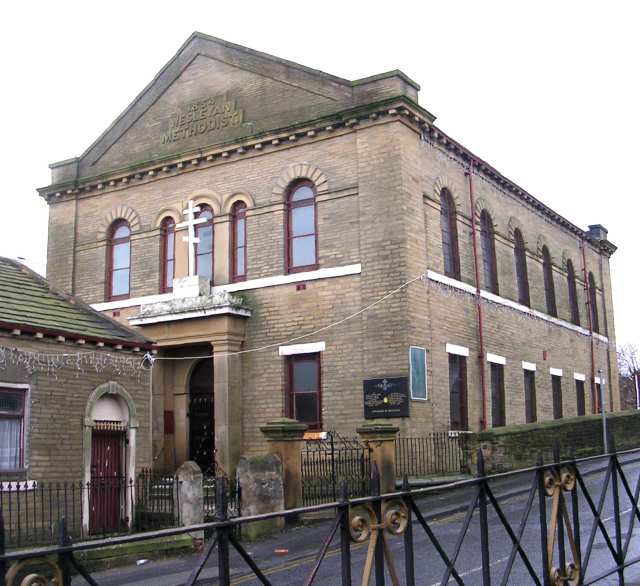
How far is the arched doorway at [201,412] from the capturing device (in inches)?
895

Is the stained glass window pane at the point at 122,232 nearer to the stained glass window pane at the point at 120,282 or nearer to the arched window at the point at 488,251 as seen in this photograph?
the stained glass window pane at the point at 120,282

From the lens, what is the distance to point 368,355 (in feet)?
65.4

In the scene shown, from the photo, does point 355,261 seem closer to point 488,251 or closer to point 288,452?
point 488,251

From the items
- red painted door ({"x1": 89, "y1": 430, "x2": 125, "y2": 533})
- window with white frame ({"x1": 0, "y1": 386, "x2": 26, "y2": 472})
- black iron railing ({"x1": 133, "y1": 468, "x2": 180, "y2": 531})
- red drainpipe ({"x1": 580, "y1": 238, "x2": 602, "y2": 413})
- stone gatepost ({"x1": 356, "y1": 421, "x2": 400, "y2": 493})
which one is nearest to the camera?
window with white frame ({"x1": 0, "y1": 386, "x2": 26, "y2": 472})

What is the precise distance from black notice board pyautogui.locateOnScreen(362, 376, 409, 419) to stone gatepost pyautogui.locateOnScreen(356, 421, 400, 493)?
8.37 ft

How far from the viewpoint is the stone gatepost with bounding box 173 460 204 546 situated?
14.6 metres

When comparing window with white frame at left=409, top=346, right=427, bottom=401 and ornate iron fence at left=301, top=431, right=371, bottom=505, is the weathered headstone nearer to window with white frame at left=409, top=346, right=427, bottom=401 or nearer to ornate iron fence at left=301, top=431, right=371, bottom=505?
ornate iron fence at left=301, top=431, right=371, bottom=505

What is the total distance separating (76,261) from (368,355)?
11.1 metres

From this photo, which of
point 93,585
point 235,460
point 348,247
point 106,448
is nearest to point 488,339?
point 348,247

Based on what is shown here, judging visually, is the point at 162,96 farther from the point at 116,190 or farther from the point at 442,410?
the point at 442,410

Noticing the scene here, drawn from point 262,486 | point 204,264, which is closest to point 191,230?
point 204,264

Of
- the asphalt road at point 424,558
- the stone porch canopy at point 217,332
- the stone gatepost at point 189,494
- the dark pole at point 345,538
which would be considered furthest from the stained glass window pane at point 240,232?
the dark pole at point 345,538

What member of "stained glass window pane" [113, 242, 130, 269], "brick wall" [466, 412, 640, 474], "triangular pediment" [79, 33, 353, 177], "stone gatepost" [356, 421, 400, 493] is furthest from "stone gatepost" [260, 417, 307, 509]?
"stained glass window pane" [113, 242, 130, 269]

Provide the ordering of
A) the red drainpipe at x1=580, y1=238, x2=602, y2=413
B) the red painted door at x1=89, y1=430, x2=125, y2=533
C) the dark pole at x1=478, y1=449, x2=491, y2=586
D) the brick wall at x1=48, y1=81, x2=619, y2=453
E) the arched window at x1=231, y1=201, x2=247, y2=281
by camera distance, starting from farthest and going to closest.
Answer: the red drainpipe at x1=580, y1=238, x2=602, y2=413, the arched window at x1=231, y1=201, x2=247, y2=281, the brick wall at x1=48, y1=81, x2=619, y2=453, the red painted door at x1=89, y1=430, x2=125, y2=533, the dark pole at x1=478, y1=449, x2=491, y2=586
